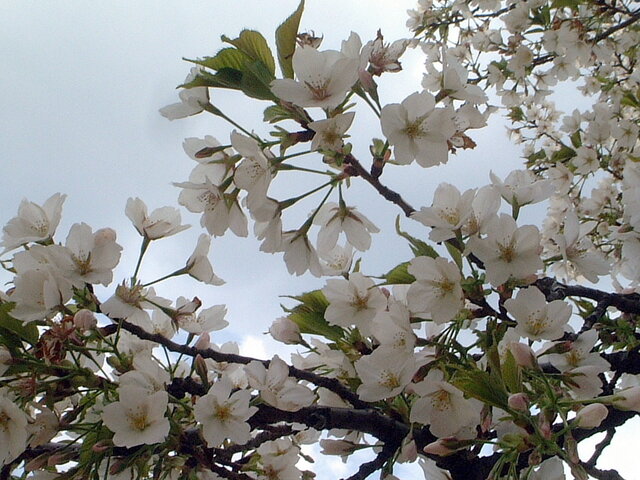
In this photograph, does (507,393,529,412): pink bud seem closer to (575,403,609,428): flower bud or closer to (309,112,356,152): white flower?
(575,403,609,428): flower bud

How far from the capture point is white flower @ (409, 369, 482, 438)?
1.17 meters

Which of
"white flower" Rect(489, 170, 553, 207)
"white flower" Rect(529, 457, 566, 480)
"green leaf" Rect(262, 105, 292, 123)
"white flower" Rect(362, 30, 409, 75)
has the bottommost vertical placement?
"white flower" Rect(529, 457, 566, 480)

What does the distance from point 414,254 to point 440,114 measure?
319 millimetres

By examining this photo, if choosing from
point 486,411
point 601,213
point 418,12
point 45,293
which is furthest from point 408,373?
point 418,12

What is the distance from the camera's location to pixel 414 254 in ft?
4.33

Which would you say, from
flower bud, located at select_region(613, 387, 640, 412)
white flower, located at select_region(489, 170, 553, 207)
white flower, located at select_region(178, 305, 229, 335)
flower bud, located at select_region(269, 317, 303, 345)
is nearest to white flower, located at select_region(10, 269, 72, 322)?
white flower, located at select_region(178, 305, 229, 335)

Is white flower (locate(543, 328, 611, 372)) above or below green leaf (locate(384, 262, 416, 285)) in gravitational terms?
below

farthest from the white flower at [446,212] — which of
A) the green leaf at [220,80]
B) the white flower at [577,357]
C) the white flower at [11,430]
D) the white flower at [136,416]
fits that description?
the white flower at [11,430]

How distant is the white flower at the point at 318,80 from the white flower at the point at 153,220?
60cm

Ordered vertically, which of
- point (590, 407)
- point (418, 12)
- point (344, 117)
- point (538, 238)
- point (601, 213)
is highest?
point (418, 12)

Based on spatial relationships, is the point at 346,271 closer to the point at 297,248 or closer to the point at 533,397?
the point at 297,248

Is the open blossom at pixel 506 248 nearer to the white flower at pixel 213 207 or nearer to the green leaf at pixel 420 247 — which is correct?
the green leaf at pixel 420 247

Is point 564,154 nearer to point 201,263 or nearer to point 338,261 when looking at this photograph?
point 338,261

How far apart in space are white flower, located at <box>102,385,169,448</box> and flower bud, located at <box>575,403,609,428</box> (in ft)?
2.55
